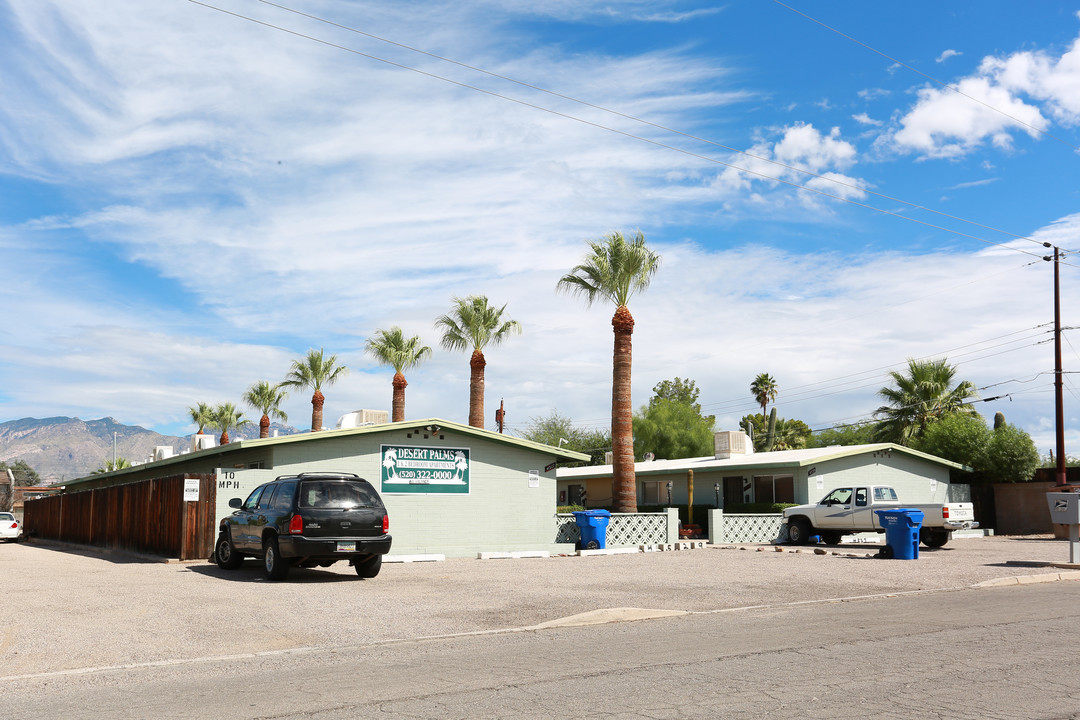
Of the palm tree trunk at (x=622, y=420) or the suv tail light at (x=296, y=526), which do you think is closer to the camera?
the suv tail light at (x=296, y=526)

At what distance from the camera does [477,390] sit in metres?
39.3

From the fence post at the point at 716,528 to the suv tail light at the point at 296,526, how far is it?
17093mm

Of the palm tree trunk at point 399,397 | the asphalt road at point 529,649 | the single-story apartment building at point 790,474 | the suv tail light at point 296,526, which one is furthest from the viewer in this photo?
the palm tree trunk at point 399,397

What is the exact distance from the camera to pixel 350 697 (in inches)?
277

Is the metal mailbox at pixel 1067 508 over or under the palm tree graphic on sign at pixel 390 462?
under

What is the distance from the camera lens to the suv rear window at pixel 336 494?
16.1m

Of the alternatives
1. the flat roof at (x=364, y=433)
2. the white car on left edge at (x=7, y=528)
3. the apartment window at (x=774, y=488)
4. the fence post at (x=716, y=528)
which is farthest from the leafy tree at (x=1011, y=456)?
the white car on left edge at (x=7, y=528)

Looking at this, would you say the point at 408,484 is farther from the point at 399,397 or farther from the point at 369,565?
the point at 399,397

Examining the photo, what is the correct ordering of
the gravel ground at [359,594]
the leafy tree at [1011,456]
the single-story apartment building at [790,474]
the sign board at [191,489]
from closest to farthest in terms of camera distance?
the gravel ground at [359,594]
the sign board at [191,489]
the single-story apartment building at [790,474]
the leafy tree at [1011,456]

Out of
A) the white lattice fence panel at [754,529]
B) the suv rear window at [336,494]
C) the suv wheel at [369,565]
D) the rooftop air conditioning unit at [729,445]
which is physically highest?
the rooftop air conditioning unit at [729,445]

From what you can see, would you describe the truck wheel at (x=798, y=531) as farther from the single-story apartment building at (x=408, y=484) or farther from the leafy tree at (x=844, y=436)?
the leafy tree at (x=844, y=436)

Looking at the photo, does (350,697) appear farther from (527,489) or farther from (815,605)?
(527,489)

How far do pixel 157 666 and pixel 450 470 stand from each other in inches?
627

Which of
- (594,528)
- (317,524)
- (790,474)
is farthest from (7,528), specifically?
(790,474)
